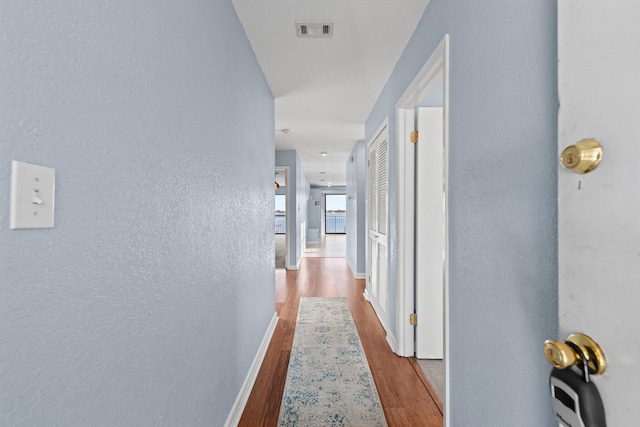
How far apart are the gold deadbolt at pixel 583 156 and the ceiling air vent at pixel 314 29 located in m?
1.79

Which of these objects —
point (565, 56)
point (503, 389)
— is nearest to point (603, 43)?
point (565, 56)

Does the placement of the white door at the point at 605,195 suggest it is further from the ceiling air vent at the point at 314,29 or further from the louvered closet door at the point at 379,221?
the louvered closet door at the point at 379,221

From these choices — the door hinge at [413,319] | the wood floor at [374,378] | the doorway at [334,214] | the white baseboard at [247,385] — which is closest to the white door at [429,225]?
the door hinge at [413,319]

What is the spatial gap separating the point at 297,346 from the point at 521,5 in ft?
8.57

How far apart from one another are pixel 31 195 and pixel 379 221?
321 cm

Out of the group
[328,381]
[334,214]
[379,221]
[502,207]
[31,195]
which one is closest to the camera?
[31,195]

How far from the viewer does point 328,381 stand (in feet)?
7.21

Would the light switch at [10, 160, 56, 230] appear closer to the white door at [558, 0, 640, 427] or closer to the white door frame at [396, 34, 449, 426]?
the white door at [558, 0, 640, 427]

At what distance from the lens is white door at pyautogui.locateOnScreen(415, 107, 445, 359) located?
2.46m

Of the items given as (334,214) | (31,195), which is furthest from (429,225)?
(334,214)

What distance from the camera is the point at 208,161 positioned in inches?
55.6

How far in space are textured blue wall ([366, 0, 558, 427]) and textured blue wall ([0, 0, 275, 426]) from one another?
1.07 metres

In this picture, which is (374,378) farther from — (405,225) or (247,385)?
(405,225)

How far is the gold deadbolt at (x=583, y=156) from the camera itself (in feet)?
1.89
